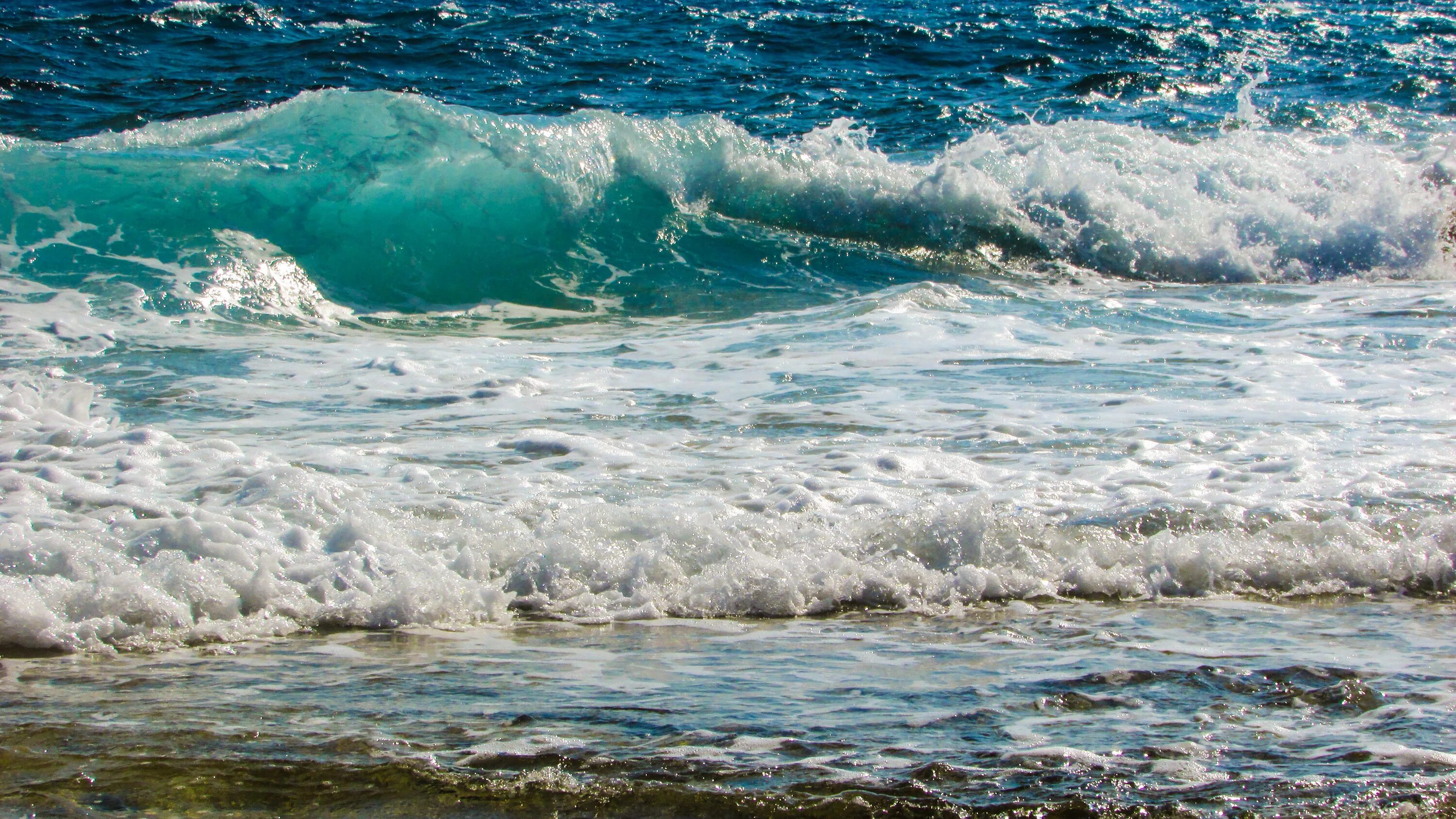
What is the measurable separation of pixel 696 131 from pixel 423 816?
366 inches

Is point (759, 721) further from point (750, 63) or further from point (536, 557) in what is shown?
point (750, 63)

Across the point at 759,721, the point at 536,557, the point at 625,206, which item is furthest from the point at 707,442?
the point at 625,206

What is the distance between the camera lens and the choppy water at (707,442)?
97.4 inches

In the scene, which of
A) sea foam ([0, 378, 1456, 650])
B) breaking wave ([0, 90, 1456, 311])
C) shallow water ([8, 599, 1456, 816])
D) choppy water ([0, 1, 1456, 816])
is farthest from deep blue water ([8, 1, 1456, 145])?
shallow water ([8, 599, 1456, 816])

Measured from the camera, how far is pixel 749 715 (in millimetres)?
2633

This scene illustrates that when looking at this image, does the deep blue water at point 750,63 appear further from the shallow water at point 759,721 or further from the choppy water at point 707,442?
the shallow water at point 759,721

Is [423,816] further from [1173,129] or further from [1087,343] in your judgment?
[1173,129]

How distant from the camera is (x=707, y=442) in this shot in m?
5.13

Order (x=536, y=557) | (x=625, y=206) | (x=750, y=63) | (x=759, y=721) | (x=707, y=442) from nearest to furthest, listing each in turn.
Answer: (x=759, y=721) < (x=536, y=557) < (x=707, y=442) < (x=625, y=206) < (x=750, y=63)

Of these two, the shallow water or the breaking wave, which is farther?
the breaking wave

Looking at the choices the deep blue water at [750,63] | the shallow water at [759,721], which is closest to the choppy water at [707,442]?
the shallow water at [759,721]

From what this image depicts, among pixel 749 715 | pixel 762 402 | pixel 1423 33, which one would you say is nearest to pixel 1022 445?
pixel 762 402

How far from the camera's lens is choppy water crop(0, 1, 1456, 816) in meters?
2.47

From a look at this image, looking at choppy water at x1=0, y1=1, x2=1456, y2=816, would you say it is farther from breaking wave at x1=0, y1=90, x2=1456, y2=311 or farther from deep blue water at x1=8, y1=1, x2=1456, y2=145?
deep blue water at x1=8, y1=1, x2=1456, y2=145
